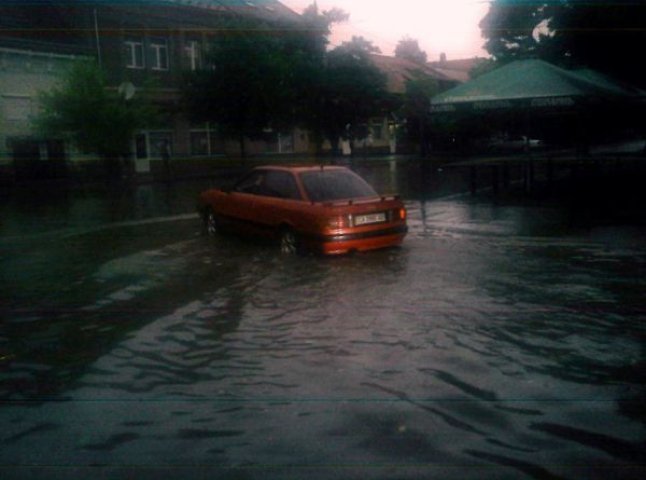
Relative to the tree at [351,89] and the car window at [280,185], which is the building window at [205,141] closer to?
the tree at [351,89]

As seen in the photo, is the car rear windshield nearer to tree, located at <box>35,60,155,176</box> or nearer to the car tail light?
the car tail light

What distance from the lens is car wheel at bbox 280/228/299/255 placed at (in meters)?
12.2

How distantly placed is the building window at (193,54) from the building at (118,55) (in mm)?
60

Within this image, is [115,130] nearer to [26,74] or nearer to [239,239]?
[26,74]

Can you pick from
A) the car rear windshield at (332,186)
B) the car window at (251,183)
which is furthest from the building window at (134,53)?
the car rear windshield at (332,186)

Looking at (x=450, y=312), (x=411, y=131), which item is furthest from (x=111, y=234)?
(x=411, y=131)

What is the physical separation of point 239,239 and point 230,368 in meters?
8.00

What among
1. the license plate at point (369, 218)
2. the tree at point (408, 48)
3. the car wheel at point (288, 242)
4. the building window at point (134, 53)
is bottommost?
the car wheel at point (288, 242)

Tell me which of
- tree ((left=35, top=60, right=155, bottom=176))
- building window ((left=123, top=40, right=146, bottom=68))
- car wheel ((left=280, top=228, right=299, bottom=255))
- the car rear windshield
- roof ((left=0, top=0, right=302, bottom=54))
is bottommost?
car wheel ((left=280, top=228, right=299, bottom=255))

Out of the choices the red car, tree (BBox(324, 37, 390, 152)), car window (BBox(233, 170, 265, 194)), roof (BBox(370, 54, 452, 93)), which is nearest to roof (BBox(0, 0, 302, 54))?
tree (BBox(324, 37, 390, 152))

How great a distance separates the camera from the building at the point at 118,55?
33.8m

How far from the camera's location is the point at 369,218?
1191 cm

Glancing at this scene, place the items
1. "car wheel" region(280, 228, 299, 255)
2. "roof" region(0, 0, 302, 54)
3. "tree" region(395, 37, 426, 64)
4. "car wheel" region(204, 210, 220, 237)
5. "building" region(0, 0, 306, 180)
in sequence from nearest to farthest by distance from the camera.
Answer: "car wheel" region(280, 228, 299, 255) < "car wheel" region(204, 210, 220, 237) < "building" region(0, 0, 306, 180) < "roof" region(0, 0, 302, 54) < "tree" region(395, 37, 426, 64)

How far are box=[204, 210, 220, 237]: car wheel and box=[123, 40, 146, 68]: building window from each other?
30.3 meters
